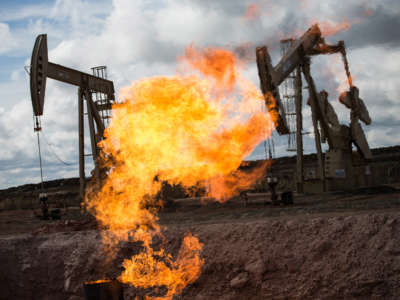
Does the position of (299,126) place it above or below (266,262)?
above

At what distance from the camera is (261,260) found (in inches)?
466

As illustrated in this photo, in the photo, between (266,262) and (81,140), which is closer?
(266,262)

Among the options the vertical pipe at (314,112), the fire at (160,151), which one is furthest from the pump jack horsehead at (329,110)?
the fire at (160,151)

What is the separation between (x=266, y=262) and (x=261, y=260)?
0.14 meters

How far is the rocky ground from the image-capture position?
10.7 meters

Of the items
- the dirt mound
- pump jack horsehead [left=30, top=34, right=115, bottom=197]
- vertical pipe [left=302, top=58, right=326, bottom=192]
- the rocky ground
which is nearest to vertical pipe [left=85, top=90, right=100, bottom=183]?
pump jack horsehead [left=30, top=34, right=115, bottom=197]

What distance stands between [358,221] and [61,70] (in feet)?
67.8

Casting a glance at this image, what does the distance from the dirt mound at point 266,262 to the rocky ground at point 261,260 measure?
0.02m

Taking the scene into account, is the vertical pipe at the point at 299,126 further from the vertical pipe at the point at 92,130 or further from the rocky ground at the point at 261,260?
the rocky ground at the point at 261,260

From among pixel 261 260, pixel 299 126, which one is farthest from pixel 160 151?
pixel 299 126

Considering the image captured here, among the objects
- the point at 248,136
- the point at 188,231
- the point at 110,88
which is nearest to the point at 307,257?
the point at 188,231

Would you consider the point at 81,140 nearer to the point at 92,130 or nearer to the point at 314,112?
the point at 92,130

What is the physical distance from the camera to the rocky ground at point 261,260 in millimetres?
10734

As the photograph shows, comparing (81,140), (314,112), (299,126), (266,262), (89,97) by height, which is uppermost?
(89,97)
